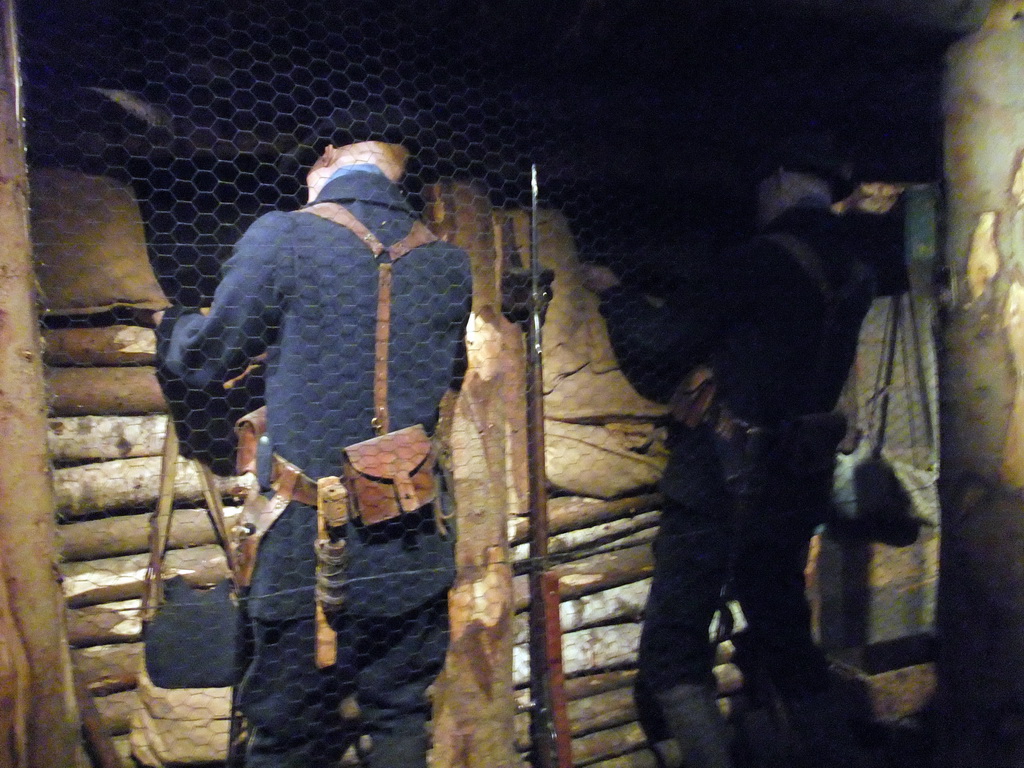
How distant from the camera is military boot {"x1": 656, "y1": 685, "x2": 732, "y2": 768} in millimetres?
2217

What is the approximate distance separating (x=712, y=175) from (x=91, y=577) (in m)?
2.28

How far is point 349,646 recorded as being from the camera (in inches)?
70.6

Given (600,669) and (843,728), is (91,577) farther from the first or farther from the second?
(843,728)

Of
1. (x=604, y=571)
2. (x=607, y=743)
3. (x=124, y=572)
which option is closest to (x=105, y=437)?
(x=124, y=572)

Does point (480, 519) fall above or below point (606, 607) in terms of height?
above

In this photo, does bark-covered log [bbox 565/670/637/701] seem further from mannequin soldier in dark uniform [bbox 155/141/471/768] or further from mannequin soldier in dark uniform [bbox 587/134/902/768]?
mannequin soldier in dark uniform [bbox 155/141/471/768]

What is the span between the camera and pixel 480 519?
210 cm

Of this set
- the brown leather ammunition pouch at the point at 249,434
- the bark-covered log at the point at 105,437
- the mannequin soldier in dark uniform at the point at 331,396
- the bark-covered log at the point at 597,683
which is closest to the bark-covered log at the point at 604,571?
the bark-covered log at the point at 597,683

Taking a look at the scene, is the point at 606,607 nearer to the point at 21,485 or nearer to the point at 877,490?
the point at 877,490

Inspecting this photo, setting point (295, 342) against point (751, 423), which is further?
point (751, 423)

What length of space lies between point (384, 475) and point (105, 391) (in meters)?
0.89

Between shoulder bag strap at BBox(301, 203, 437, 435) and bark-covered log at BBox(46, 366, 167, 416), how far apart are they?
27.0 inches

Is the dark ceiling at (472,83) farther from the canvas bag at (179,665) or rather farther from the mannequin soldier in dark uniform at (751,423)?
the canvas bag at (179,665)

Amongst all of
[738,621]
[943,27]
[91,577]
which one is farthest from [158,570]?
[943,27]
